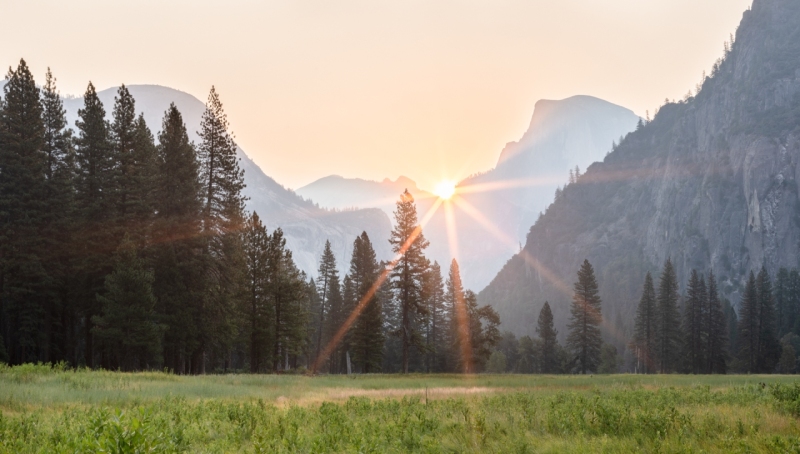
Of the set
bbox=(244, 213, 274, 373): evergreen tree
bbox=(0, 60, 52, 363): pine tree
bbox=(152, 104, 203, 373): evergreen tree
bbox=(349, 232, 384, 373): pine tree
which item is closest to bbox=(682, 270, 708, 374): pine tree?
bbox=(349, 232, 384, 373): pine tree

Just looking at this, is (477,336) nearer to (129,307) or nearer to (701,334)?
(129,307)

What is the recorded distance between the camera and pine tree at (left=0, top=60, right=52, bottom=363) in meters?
34.1

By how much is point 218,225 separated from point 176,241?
120 inches

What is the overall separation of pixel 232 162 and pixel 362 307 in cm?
2189

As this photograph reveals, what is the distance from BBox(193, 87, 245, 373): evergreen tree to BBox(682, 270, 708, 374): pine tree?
69.4 meters

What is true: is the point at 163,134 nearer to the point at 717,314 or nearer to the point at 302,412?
the point at 302,412

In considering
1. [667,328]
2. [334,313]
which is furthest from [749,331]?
[334,313]

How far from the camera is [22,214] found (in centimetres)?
3519

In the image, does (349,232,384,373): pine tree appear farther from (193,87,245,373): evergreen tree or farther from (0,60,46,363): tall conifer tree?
(0,60,46,363): tall conifer tree

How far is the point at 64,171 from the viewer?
→ 38156mm

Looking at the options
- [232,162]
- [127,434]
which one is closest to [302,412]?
[127,434]

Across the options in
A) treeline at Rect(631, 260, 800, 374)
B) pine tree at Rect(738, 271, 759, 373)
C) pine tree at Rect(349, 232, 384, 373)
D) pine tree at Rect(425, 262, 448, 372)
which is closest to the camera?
pine tree at Rect(349, 232, 384, 373)

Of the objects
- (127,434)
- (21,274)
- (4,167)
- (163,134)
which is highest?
(163,134)

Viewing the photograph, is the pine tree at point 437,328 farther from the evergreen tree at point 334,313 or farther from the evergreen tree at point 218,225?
the evergreen tree at point 218,225
